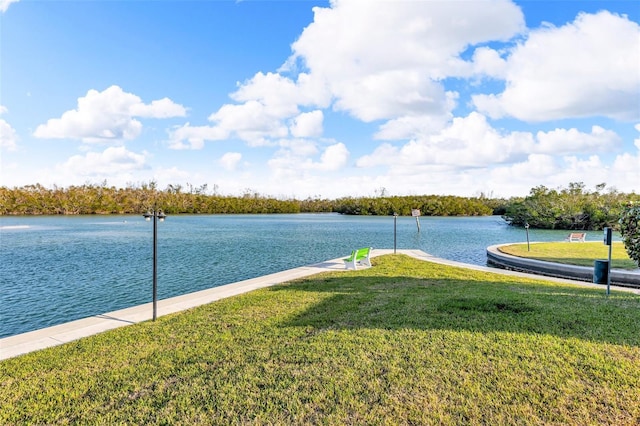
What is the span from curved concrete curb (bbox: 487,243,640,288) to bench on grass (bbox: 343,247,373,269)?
680 centimetres

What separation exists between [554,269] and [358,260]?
7.42 metres

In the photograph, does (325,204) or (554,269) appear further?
(325,204)

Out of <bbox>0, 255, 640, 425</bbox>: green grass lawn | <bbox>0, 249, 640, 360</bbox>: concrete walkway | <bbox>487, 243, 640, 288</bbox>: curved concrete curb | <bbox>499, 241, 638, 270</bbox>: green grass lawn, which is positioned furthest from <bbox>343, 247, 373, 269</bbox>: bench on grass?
<bbox>499, 241, 638, 270</bbox>: green grass lawn

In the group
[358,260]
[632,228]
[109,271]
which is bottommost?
[109,271]

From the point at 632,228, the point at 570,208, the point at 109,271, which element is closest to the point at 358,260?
the point at 632,228

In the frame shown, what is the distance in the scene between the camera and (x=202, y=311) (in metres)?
6.90

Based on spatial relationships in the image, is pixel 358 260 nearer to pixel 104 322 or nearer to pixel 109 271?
pixel 104 322

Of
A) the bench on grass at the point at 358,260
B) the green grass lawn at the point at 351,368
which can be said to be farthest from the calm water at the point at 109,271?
the green grass lawn at the point at 351,368

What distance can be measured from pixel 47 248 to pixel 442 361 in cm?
2484

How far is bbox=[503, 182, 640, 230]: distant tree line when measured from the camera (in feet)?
142

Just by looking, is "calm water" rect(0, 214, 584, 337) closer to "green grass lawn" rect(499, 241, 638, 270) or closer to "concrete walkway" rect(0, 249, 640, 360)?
"green grass lawn" rect(499, 241, 638, 270)

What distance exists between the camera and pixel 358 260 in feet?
40.7

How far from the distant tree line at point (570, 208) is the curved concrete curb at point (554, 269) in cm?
3483

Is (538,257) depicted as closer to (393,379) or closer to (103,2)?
(393,379)
